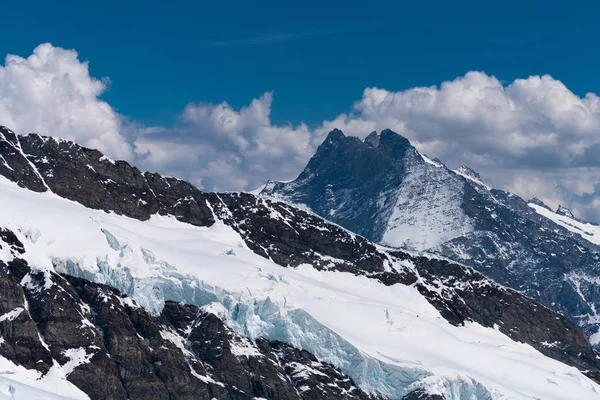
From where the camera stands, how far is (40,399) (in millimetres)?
131500

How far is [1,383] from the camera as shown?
133 metres

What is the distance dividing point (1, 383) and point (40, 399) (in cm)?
594
